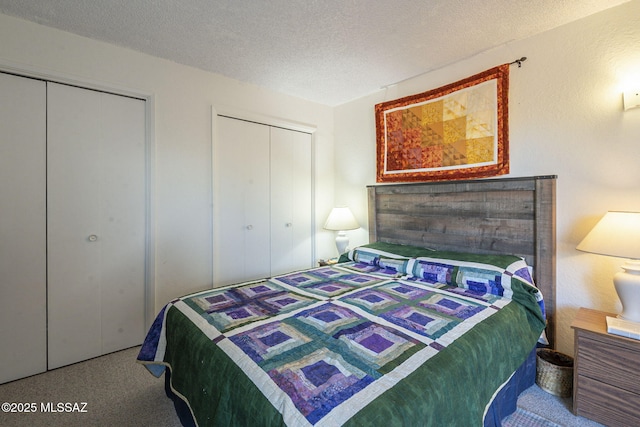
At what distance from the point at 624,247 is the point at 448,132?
1.46 metres

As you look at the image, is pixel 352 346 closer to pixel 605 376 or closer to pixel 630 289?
pixel 605 376

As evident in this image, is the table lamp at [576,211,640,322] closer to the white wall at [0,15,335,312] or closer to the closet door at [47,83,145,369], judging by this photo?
the white wall at [0,15,335,312]

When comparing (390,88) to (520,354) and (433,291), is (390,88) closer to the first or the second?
(433,291)

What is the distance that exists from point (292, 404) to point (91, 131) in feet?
8.39

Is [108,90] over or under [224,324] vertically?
over

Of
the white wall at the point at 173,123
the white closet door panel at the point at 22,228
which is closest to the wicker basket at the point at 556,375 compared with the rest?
the white wall at the point at 173,123

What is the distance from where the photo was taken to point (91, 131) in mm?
2256

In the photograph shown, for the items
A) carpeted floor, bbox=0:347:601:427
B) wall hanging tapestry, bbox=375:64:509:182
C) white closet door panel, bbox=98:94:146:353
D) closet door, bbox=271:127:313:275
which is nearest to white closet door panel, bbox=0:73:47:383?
carpeted floor, bbox=0:347:601:427

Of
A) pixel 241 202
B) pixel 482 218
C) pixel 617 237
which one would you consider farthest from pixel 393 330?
pixel 241 202

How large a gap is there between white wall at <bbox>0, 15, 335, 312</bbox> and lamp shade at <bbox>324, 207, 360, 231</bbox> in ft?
4.37

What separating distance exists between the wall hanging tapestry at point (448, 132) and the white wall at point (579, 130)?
103mm

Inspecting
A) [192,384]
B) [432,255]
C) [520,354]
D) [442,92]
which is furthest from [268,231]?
[520,354]

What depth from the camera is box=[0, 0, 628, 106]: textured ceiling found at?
1.80m

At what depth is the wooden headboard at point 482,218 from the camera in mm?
2018
